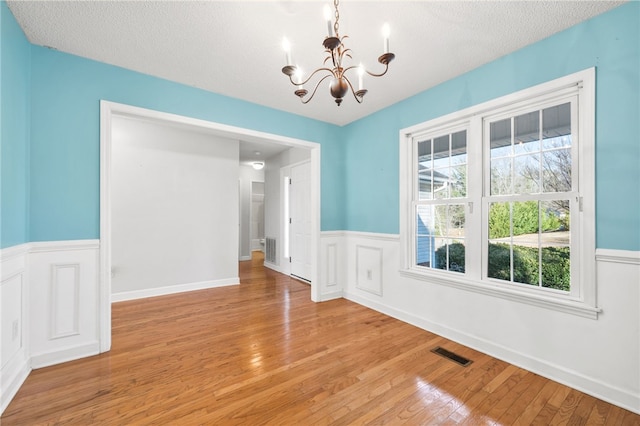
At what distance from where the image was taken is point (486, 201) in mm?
2574

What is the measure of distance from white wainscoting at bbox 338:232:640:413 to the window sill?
0.12 ft

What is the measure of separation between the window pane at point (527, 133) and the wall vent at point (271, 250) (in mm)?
4823

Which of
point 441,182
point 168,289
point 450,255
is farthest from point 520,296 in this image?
point 168,289

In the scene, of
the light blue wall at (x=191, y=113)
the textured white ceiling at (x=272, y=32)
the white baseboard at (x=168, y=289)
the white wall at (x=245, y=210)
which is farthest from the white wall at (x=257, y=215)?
the textured white ceiling at (x=272, y=32)

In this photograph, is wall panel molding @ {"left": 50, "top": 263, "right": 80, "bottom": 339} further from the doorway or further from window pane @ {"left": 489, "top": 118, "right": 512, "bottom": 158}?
window pane @ {"left": 489, "top": 118, "right": 512, "bottom": 158}

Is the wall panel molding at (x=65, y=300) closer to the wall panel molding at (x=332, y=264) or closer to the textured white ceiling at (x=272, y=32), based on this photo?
the textured white ceiling at (x=272, y=32)

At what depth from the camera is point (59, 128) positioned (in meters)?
2.35

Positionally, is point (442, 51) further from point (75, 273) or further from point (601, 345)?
point (75, 273)

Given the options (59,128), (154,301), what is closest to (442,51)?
(59,128)

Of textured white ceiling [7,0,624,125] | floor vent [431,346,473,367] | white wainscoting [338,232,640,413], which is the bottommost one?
floor vent [431,346,473,367]

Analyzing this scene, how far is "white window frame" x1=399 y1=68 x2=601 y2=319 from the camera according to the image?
6.37 ft

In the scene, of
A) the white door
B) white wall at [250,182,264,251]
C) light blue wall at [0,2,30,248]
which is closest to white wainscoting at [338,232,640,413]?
the white door

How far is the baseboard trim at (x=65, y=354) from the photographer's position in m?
2.20

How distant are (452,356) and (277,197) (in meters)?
4.47
